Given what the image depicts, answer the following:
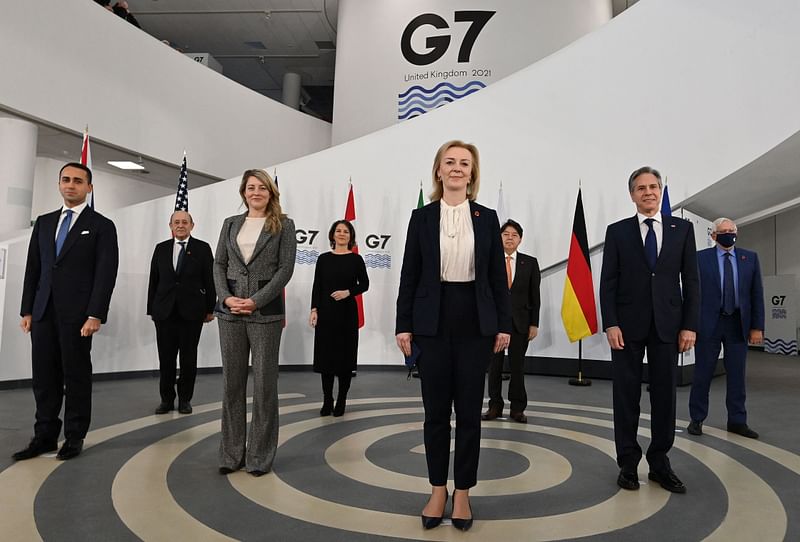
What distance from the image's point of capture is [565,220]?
7027mm

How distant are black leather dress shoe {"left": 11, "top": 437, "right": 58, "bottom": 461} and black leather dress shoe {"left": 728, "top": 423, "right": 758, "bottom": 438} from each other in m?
4.48

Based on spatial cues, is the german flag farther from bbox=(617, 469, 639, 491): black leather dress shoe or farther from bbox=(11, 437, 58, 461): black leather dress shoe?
bbox=(11, 437, 58, 461): black leather dress shoe

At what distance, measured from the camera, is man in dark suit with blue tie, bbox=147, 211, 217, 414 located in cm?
448

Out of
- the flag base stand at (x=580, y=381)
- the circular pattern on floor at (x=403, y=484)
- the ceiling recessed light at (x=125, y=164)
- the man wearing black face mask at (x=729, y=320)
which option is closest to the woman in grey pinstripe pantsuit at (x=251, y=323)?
the circular pattern on floor at (x=403, y=484)

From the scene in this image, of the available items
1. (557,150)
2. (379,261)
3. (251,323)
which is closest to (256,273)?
(251,323)

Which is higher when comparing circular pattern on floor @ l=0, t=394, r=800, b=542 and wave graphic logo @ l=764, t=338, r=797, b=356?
wave graphic logo @ l=764, t=338, r=797, b=356

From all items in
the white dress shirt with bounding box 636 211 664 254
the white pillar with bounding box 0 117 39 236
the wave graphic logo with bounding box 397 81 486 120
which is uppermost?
the wave graphic logo with bounding box 397 81 486 120

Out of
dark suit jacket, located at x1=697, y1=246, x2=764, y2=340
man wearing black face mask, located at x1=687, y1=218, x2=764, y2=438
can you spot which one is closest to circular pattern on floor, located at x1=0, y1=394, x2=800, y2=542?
man wearing black face mask, located at x1=687, y1=218, x2=764, y2=438

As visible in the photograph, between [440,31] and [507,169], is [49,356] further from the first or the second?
[440,31]

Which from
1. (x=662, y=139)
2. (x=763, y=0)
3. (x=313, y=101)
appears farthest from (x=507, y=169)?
(x=313, y=101)

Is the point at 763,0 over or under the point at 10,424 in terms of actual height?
over

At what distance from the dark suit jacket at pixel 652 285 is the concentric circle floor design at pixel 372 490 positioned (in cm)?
82

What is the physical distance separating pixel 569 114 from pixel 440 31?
465 cm

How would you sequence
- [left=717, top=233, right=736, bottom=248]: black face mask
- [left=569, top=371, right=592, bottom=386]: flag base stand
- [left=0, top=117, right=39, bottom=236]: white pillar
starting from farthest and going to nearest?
[left=0, top=117, right=39, bottom=236]: white pillar
[left=569, top=371, right=592, bottom=386]: flag base stand
[left=717, top=233, right=736, bottom=248]: black face mask
